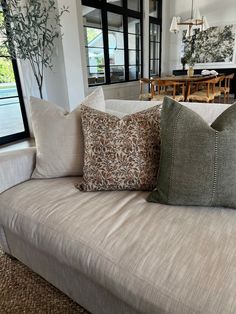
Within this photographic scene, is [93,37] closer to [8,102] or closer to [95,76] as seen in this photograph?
[95,76]

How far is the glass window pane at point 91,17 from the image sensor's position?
4.02 m

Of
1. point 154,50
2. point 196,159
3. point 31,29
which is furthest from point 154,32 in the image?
point 196,159

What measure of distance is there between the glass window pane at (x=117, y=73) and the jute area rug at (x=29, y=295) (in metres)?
4.37

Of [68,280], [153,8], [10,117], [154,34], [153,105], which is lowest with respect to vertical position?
[68,280]

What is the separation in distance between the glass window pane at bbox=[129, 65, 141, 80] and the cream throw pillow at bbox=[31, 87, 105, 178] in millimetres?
4462

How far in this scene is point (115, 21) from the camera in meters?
4.75

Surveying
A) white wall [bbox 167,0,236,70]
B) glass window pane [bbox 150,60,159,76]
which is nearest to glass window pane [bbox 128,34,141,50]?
glass window pane [bbox 150,60,159,76]

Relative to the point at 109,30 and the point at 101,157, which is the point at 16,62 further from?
the point at 101,157

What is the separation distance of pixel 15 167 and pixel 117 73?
4286mm

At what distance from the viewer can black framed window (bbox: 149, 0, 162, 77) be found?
5.90m

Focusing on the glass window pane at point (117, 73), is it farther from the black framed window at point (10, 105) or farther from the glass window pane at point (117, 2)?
the black framed window at point (10, 105)

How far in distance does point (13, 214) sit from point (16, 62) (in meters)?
3.15

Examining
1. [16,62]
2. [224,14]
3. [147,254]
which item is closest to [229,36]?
[224,14]

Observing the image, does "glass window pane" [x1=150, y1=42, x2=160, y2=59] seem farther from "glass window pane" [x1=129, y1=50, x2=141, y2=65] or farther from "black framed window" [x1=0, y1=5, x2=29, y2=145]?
"black framed window" [x1=0, y1=5, x2=29, y2=145]
